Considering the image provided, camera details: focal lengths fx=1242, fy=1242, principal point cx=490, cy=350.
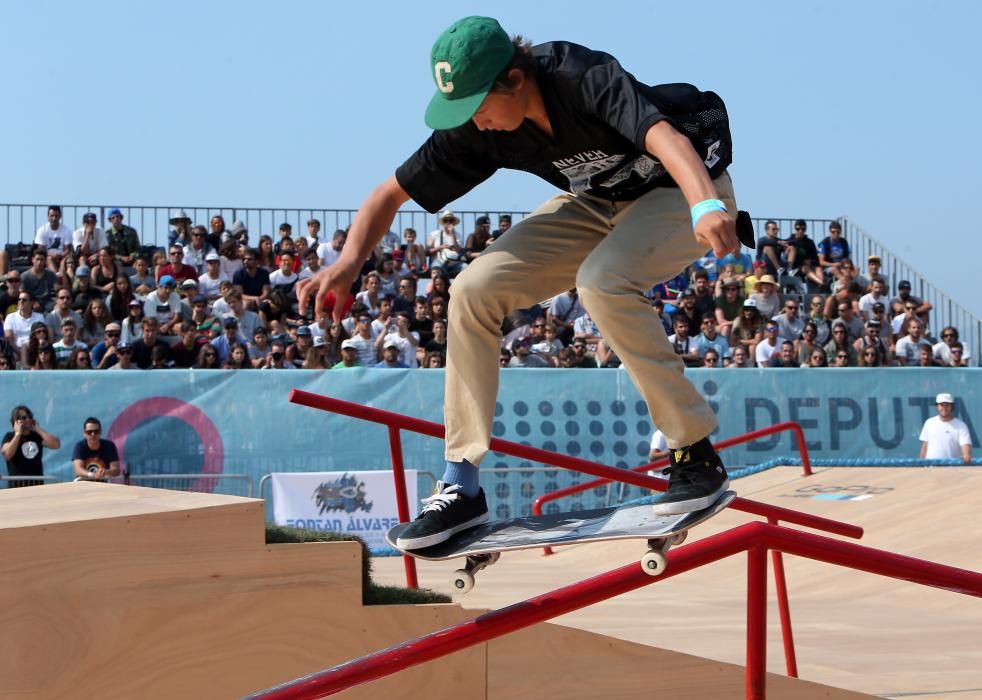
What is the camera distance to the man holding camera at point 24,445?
11.7m

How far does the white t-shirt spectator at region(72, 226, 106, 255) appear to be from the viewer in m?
16.4

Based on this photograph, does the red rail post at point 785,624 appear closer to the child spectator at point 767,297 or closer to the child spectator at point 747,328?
the child spectator at point 747,328

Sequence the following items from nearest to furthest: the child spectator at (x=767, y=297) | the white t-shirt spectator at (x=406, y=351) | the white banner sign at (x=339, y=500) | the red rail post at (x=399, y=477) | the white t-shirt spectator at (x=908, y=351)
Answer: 1. the red rail post at (x=399, y=477)
2. the white banner sign at (x=339, y=500)
3. the white t-shirt spectator at (x=406, y=351)
4. the white t-shirt spectator at (x=908, y=351)
5. the child spectator at (x=767, y=297)

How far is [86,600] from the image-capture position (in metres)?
4.99

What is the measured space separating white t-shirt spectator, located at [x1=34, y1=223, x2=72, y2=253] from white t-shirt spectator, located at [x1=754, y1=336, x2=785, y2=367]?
30.0 ft

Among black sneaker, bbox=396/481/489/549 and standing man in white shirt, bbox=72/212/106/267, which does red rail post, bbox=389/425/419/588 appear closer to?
black sneaker, bbox=396/481/489/549

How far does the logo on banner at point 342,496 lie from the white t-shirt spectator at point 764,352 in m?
5.38

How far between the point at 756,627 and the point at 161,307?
12.4 metres

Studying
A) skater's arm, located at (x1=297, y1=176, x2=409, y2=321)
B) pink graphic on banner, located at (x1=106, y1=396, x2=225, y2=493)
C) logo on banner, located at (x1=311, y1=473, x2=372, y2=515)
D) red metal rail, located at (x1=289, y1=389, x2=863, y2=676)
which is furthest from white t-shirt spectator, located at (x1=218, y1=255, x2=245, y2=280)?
skater's arm, located at (x1=297, y1=176, x2=409, y2=321)

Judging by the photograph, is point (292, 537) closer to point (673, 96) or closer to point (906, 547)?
point (673, 96)

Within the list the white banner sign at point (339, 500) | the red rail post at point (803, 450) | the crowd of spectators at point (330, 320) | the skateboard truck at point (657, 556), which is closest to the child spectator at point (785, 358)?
the crowd of spectators at point (330, 320)

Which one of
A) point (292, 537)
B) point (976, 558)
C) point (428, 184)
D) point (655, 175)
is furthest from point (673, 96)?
point (976, 558)

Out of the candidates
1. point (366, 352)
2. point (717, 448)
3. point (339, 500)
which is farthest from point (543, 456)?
point (366, 352)

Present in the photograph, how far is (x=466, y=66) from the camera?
380 centimetres
